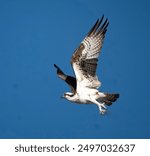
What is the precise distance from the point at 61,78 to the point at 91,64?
1.12 m

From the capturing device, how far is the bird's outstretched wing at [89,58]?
123ft

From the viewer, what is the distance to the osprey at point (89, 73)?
123 ft

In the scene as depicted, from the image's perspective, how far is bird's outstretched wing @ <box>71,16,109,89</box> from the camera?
37531 mm

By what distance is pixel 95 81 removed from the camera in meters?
37.6

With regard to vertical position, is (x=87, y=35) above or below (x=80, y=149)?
above

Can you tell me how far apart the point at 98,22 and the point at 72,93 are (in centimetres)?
150

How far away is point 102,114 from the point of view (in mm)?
37156

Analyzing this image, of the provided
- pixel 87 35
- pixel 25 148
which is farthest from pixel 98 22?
pixel 25 148

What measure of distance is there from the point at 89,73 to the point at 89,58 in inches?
11.9

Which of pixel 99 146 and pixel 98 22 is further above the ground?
pixel 98 22

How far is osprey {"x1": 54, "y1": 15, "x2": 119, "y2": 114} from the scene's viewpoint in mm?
37531

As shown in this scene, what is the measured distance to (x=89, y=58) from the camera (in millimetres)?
37594

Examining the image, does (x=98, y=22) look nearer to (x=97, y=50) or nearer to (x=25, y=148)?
(x=97, y=50)

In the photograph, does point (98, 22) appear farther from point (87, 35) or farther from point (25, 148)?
point (25, 148)
